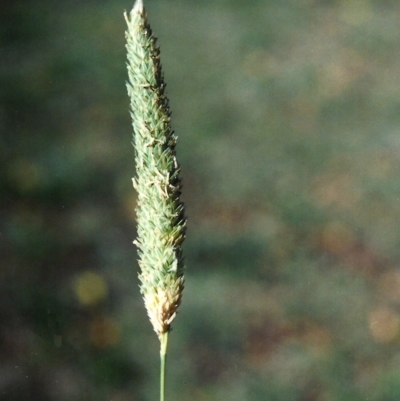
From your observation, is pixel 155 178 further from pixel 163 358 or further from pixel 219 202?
pixel 219 202

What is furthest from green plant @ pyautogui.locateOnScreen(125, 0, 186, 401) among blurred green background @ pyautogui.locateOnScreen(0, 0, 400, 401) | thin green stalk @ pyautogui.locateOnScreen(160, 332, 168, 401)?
blurred green background @ pyautogui.locateOnScreen(0, 0, 400, 401)

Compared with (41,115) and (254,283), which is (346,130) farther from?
(41,115)

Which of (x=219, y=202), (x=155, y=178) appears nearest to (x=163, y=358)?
(x=155, y=178)

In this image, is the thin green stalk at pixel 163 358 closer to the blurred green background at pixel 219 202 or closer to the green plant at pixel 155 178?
the green plant at pixel 155 178

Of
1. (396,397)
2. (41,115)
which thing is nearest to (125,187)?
(41,115)

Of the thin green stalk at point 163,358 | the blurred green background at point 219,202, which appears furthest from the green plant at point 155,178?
the blurred green background at point 219,202

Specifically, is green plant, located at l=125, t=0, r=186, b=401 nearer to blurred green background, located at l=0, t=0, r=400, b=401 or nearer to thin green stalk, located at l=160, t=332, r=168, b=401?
thin green stalk, located at l=160, t=332, r=168, b=401
